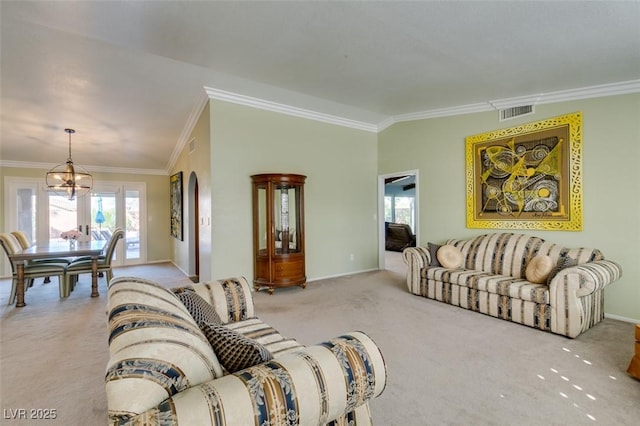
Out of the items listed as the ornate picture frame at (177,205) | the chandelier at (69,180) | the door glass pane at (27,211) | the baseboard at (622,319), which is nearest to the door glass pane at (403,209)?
the ornate picture frame at (177,205)

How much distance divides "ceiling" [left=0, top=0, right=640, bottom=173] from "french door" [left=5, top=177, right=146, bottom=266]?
211 cm

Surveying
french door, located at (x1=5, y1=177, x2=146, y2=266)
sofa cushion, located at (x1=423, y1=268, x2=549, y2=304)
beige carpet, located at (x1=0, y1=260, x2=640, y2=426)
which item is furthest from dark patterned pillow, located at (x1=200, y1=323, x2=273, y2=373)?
french door, located at (x1=5, y1=177, x2=146, y2=266)

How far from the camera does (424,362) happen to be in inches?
90.4

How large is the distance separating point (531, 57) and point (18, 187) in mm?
9297

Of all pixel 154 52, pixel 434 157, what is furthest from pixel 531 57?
pixel 154 52

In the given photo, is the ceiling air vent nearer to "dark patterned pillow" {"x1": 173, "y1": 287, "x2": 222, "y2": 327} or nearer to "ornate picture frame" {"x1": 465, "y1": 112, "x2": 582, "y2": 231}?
"ornate picture frame" {"x1": 465, "y1": 112, "x2": 582, "y2": 231}

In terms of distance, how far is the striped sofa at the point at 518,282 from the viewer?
2707 mm

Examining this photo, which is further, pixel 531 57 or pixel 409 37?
pixel 531 57

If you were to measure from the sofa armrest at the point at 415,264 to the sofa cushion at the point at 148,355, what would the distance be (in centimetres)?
353

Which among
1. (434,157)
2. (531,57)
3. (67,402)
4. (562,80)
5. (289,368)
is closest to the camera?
(289,368)

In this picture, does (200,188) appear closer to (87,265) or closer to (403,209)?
(87,265)

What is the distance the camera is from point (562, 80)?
328cm

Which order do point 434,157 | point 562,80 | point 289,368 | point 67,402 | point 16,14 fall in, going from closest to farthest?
1. point 289,368
2. point 67,402
3. point 16,14
4. point 562,80
5. point 434,157

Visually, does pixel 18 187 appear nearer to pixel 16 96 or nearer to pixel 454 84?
pixel 16 96
